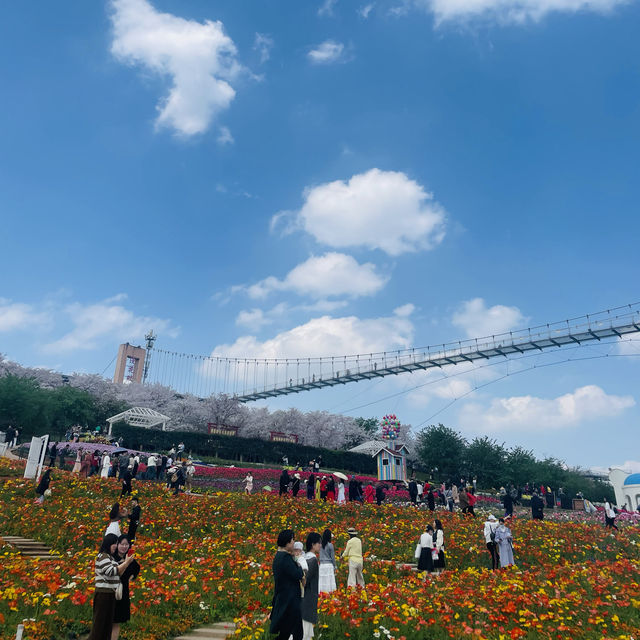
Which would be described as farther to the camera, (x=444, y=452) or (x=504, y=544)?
(x=444, y=452)

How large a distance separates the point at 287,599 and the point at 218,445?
49.3m

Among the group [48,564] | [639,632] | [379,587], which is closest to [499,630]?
[639,632]

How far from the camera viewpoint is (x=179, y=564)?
40.1ft

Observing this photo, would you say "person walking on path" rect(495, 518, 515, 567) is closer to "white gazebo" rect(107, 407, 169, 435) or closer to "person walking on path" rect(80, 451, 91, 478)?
"person walking on path" rect(80, 451, 91, 478)

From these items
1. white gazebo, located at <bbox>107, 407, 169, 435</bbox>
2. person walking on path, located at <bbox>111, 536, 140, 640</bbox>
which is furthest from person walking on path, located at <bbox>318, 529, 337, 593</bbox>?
white gazebo, located at <bbox>107, 407, 169, 435</bbox>

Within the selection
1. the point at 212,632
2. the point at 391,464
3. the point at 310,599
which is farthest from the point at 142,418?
the point at 310,599

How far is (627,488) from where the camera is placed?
41188 millimetres

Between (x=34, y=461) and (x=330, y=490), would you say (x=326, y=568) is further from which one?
(x=34, y=461)

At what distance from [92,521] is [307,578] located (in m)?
12.1

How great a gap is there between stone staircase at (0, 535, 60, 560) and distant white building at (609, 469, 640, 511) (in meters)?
40.0

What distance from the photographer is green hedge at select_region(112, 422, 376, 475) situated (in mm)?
52031

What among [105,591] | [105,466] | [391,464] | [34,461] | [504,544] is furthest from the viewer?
[391,464]

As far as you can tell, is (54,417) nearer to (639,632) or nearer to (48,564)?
(48,564)

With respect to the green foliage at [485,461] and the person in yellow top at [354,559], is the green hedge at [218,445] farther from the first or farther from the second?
the person in yellow top at [354,559]
